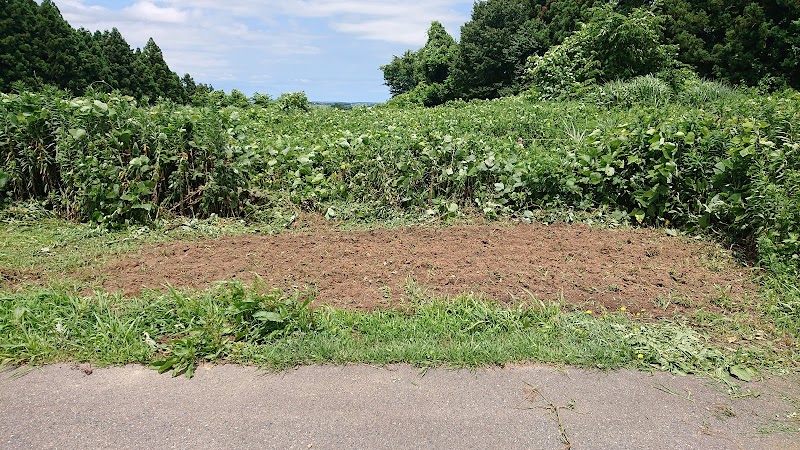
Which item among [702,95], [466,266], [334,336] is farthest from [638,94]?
[334,336]

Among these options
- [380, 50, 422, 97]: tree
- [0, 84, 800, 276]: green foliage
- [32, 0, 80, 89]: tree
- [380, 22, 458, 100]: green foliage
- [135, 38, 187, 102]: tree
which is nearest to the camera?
[0, 84, 800, 276]: green foliage

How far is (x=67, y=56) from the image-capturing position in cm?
1778

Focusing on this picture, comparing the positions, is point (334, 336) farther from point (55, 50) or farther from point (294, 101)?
point (55, 50)

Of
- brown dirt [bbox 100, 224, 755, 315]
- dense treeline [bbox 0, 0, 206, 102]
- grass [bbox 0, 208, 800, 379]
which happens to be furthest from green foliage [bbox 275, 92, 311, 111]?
grass [bbox 0, 208, 800, 379]

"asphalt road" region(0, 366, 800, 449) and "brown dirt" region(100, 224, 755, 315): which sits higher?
"brown dirt" region(100, 224, 755, 315)

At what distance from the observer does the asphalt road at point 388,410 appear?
2.32 meters

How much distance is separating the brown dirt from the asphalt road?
0.80m

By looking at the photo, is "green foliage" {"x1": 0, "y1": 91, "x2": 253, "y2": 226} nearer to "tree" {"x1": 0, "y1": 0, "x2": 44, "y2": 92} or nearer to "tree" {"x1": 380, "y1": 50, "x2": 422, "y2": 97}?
"tree" {"x1": 0, "y1": 0, "x2": 44, "y2": 92}

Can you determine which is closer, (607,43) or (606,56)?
(607,43)

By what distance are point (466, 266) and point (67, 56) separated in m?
18.3

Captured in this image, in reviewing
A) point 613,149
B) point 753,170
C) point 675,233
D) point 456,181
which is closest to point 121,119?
point 456,181

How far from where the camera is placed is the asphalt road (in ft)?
7.63

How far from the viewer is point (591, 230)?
15.6 ft

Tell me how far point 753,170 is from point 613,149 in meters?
1.22
